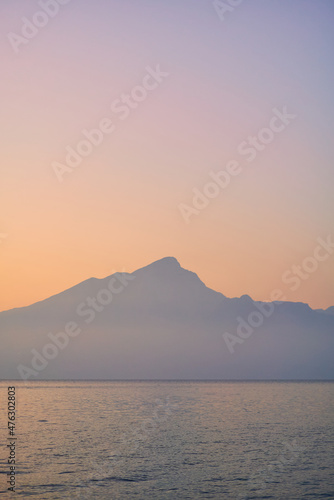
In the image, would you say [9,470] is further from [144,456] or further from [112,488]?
[144,456]

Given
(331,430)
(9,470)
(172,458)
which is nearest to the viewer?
(9,470)

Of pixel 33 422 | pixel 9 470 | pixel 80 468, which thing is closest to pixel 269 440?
pixel 80 468

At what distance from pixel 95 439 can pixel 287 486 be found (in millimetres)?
28728

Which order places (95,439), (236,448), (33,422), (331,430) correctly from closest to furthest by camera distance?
(236,448), (95,439), (331,430), (33,422)

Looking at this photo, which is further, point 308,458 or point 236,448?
point 236,448

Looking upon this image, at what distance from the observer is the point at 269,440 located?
206 feet

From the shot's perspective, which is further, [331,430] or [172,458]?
[331,430]

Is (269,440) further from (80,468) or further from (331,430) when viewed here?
(80,468)

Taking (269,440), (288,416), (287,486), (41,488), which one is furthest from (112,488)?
(288,416)

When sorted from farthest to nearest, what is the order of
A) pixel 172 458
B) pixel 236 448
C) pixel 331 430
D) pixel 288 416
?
pixel 288 416 < pixel 331 430 < pixel 236 448 < pixel 172 458

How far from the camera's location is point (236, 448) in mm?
56281

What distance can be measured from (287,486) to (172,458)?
1353cm

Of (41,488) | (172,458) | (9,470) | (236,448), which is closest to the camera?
(41,488)

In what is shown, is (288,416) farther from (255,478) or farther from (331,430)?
(255,478)
